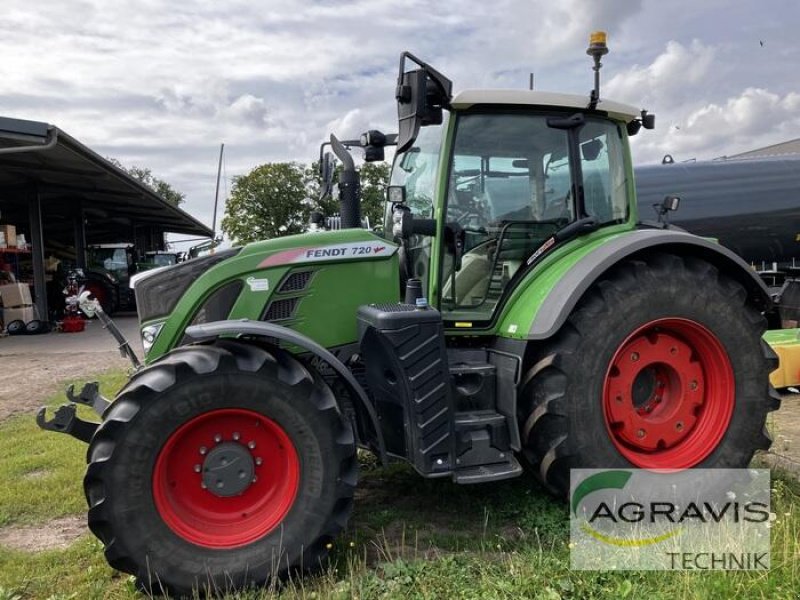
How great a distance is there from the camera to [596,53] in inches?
147

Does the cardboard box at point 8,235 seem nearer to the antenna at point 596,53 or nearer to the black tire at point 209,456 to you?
the black tire at point 209,456

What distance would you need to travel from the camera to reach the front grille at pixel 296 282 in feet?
11.6

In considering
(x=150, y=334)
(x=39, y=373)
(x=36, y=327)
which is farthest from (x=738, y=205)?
(x=36, y=327)

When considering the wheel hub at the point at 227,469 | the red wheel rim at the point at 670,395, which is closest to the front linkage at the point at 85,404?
the wheel hub at the point at 227,469

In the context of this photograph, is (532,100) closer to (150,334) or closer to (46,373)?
(150,334)

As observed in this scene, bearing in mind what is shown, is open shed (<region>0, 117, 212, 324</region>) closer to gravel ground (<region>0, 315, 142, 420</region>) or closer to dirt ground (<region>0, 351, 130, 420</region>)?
gravel ground (<region>0, 315, 142, 420</region>)

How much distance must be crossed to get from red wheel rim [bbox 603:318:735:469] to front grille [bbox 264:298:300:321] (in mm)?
1786

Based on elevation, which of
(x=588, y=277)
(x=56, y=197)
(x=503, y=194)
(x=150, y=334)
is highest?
(x=56, y=197)

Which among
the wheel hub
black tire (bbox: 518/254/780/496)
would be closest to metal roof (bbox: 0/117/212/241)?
the wheel hub

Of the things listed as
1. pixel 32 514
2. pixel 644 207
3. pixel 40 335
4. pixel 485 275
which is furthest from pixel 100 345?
pixel 485 275

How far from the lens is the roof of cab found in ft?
11.6

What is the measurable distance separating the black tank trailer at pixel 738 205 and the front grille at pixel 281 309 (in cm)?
778

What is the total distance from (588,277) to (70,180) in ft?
57.8

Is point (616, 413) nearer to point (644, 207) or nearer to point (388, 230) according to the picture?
point (388, 230)
